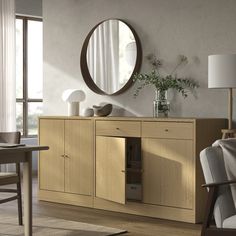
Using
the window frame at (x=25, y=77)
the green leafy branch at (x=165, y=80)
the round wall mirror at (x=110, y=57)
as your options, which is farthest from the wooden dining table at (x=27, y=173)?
the window frame at (x=25, y=77)

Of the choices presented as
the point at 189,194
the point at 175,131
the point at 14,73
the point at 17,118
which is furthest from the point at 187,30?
the point at 17,118

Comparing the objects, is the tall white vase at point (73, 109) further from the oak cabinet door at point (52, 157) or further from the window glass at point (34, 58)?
the window glass at point (34, 58)

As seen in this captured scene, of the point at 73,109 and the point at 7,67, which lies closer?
the point at 73,109

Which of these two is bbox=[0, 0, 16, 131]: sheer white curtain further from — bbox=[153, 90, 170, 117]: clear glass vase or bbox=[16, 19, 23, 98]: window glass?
bbox=[153, 90, 170, 117]: clear glass vase

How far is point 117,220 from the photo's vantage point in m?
5.37

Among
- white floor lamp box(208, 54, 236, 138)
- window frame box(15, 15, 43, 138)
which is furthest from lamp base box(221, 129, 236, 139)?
window frame box(15, 15, 43, 138)

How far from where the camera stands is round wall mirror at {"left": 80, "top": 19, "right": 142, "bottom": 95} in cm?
614

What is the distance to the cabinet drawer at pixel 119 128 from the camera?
18.3 feet

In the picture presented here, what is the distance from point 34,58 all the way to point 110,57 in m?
2.75

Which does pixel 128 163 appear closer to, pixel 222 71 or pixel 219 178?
pixel 222 71

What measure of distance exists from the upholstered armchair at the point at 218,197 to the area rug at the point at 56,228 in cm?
142

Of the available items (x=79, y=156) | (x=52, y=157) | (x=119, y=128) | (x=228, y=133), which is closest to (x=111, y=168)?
(x=119, y=128)

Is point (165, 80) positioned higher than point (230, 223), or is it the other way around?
point (165, 80)

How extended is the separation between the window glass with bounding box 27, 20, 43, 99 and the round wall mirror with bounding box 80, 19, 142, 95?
2391 mm
